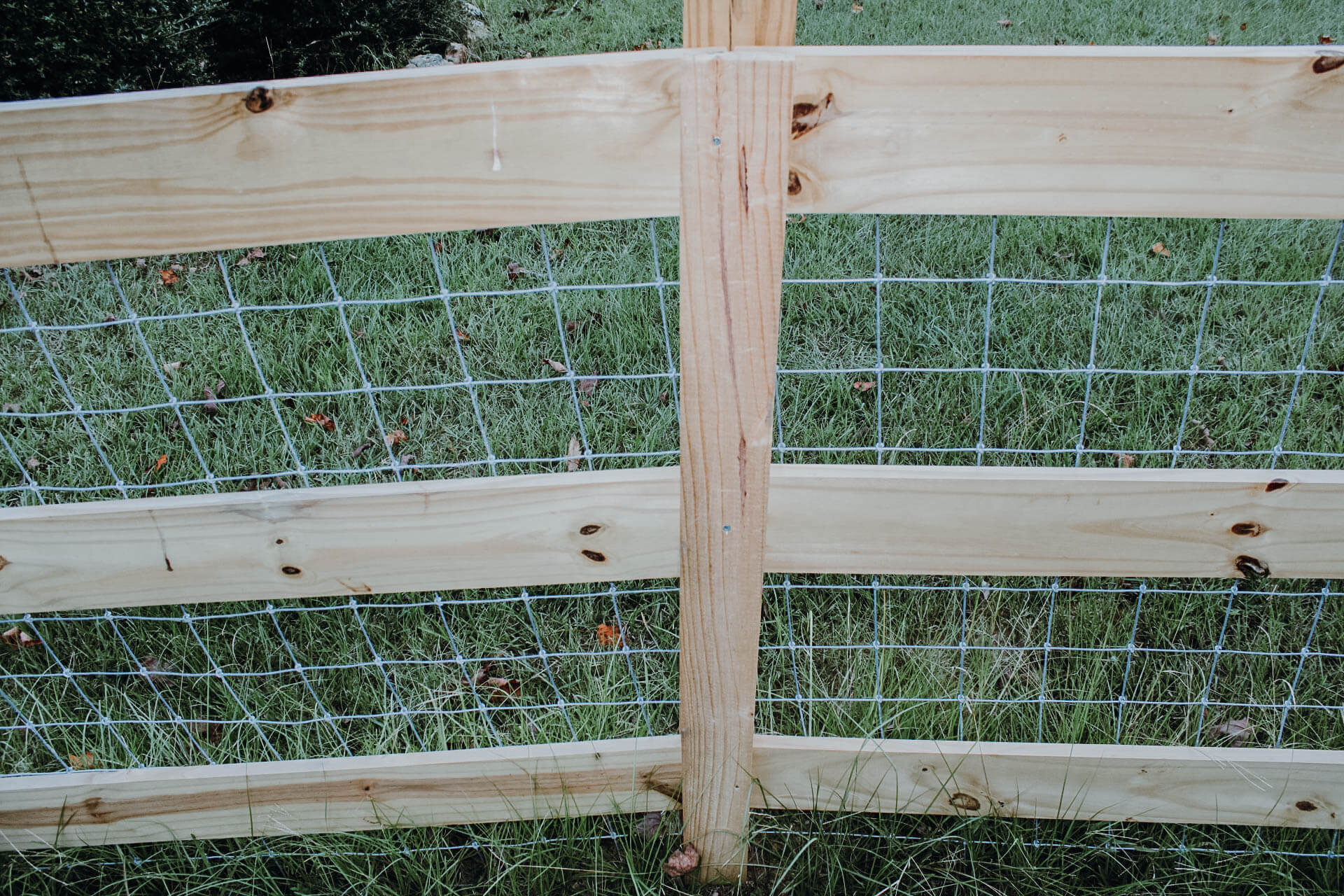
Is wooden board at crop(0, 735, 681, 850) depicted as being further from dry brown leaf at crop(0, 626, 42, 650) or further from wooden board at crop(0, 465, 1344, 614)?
dry brown leaf at crop(0, 626, 42, 650)

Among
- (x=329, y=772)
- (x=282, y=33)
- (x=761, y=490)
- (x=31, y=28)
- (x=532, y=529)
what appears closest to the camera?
(x=761, y=490)

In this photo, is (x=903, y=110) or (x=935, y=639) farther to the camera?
(x=935, y=639)

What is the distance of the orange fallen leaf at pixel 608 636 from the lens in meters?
2.49

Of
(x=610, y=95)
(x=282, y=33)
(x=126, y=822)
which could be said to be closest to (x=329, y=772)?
(x=126, y=822)

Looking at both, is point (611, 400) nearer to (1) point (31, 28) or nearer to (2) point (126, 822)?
(2) point (126, 822)

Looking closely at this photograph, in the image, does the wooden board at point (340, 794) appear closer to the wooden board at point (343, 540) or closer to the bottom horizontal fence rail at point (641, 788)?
the bottom horizontal fence rail at point (641, 788)

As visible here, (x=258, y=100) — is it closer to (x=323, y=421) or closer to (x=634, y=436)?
(x=634, y=436)

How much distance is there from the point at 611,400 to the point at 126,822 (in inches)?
74.5

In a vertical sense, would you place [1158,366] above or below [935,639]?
above

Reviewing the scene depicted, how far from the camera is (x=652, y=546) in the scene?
1.54 meters

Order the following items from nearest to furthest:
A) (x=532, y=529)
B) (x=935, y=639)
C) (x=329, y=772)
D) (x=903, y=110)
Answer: (x=903, y=110) < (x=532, y=529) < (x=329, y=772) < (x=935, y=639)

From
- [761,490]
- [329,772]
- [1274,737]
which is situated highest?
[761,490]

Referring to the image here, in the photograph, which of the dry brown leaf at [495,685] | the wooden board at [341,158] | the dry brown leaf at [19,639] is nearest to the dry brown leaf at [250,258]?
the dry brown leaf at [19,639]

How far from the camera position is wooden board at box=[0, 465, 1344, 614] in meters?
1.45
